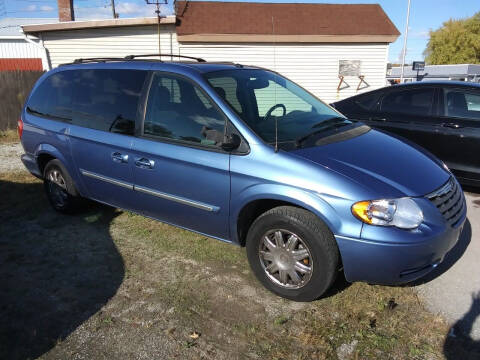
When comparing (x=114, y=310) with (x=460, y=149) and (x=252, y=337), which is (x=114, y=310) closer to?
(x=252, y=337)

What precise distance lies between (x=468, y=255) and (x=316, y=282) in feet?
6.07

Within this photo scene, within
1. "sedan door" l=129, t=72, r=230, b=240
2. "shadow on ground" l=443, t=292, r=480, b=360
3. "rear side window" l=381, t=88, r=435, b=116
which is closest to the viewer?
"shadow on ground" l=443, t=292, r=480, b=360

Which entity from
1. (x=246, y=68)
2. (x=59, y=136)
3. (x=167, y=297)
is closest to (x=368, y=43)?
(x=246, y=68)

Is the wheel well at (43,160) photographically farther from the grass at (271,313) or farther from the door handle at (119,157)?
the grass at (271,313)

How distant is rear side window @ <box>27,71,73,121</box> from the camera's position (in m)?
4.44

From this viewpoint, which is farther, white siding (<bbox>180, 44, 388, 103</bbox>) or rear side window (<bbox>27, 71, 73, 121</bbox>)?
white siding (<bbox>180, 44, 388, 103</bbox>)

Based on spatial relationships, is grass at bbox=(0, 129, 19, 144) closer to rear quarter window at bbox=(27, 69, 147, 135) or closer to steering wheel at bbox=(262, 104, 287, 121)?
rear quarter window at bbox=(27, 69, 147, 135)

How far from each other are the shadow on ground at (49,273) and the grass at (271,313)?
0.76ft

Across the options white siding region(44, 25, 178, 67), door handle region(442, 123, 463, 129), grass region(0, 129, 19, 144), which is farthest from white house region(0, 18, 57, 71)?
door handle region(442, 123, 463, 129)

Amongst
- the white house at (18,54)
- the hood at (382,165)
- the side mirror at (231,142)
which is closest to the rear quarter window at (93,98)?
the side mirror at (231,142)

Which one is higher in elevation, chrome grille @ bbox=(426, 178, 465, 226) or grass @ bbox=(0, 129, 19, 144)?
chrome grille @ bbox=(426, 178, 465, 226)

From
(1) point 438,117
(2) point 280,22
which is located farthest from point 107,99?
(2) point 280,22

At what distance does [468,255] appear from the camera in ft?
12.3

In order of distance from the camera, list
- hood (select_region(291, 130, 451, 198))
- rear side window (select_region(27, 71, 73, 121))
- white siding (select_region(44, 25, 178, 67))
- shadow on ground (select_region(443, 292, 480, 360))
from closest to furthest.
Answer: shadow on ground (select_region(443, 292, 480, 360)), hood (select_region(291, 130, 451, 198)), rear side window (select_region(27, 71, 73, 121)), white siding (select_region(44, 25, 178, 67))
